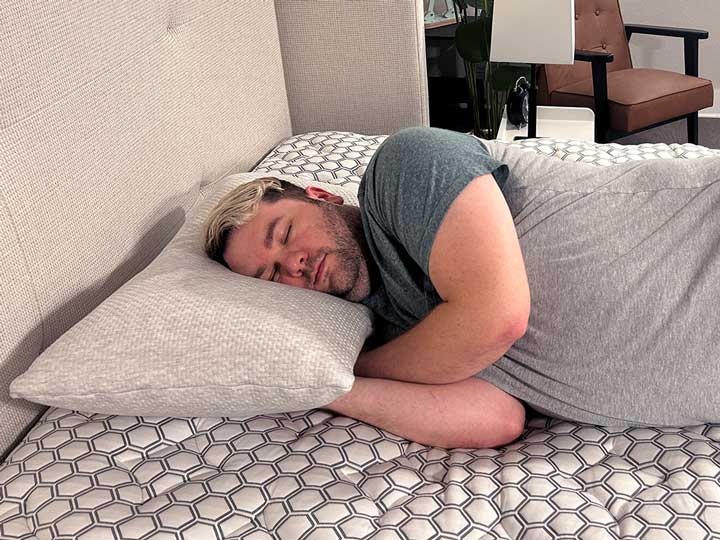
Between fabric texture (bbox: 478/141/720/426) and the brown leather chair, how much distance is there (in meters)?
1.72

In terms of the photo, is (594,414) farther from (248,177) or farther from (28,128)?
(28,128)

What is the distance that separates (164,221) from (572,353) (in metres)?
0.85

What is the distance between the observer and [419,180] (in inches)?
47.1

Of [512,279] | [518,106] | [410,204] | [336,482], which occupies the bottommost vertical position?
[336,482]

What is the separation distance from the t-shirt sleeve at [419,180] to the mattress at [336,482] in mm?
312

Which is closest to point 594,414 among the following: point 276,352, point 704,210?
point 704,210

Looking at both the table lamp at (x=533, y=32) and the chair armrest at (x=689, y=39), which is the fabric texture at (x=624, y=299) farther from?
the chair armrest at (x=689, y=39)

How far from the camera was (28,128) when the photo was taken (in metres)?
1.20

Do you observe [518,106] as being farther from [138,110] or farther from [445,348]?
[445,348]

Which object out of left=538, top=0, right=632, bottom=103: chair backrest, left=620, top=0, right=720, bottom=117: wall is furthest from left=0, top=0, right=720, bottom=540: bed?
left=620, top=0, right=720, bottom=117: wall

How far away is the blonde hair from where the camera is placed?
1.37 meters

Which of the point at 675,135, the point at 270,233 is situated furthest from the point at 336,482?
the point at 675,135

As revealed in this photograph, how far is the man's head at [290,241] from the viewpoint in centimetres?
134

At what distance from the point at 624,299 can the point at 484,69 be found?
87.5 inches
